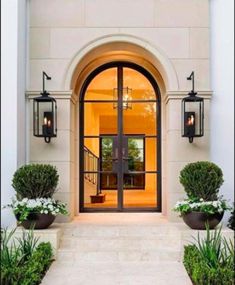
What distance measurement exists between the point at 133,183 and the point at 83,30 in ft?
9.83

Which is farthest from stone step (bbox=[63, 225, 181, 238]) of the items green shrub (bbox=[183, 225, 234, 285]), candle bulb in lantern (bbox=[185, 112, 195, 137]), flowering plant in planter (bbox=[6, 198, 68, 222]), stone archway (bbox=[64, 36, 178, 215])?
candle bulb in lantern (bbox=[185, 112, 195, 137])

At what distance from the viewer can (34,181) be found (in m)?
5.88

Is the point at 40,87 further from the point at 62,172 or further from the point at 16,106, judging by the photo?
the point at 62,172

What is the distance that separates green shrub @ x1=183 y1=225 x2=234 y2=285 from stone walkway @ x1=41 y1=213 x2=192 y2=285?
0.77 ft

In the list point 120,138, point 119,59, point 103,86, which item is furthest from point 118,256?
point 119,59

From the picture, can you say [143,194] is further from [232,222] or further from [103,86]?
[103,86]

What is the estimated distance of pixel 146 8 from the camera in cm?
710

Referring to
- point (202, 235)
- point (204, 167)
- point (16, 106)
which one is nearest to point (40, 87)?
point (16, 106)

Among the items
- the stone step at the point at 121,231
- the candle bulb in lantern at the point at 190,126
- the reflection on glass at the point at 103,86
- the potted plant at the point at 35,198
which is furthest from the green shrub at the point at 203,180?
the reflection on glass at the point at 103,86

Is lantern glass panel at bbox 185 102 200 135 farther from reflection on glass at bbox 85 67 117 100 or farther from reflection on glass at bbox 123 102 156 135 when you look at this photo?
reflection on glass at bbox 85 67 117 100

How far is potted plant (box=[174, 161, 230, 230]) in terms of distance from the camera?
5.71 meters

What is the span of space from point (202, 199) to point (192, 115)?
1586mm

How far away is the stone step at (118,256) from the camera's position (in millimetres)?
5594

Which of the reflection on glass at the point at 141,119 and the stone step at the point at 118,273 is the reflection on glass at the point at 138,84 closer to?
the reflection on glass at the point at 141,119
